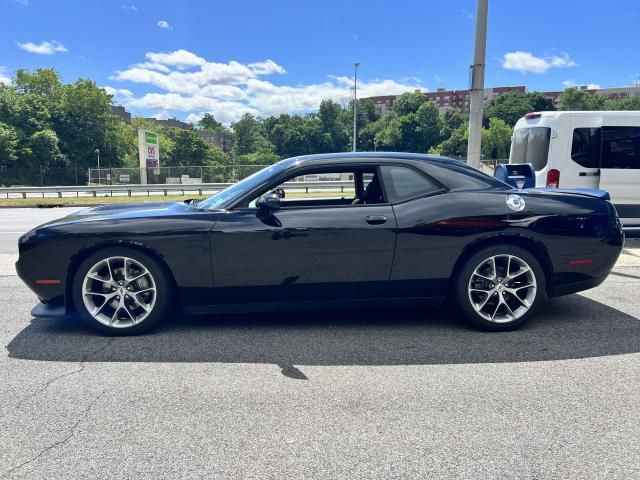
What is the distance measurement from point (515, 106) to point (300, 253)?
110 meters

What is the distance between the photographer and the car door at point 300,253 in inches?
150

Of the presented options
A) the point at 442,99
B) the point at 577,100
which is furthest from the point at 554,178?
the point at 442,99

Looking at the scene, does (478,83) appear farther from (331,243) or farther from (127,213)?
(127,213)

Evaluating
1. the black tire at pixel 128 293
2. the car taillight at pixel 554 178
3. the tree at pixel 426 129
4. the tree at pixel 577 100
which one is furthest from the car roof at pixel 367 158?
the tree at pixel 577 100

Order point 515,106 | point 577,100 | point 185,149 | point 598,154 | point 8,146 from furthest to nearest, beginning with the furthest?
point 577,100 → point 515,106 → point 185,149 → point 8,146 → point 598,154

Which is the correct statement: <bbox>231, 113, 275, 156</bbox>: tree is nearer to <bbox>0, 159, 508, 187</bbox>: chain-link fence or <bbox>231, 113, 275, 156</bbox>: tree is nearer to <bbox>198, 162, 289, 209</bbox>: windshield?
<bbox>0, 159, 508, 187</bbox>: chain-link fence

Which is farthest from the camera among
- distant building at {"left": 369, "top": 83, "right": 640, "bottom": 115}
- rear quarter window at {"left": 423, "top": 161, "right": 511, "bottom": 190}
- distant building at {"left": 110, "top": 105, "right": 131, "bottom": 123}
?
distant building at {"left": 369, "top": 83, "right": 640, "bottom": 115}

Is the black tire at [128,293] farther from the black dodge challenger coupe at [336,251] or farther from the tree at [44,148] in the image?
the tree at [44,148]

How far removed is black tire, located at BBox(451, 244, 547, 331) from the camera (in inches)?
157

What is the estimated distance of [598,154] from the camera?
8445mm

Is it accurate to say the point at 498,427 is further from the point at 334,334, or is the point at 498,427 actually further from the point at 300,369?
the point at 334,334

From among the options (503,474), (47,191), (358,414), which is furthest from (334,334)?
(47,191)

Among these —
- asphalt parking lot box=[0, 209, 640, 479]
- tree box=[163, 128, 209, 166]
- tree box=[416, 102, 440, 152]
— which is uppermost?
tree box=[416, 102, 440, 152]

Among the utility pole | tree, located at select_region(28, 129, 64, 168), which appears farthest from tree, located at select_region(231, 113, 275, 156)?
the utility pole
